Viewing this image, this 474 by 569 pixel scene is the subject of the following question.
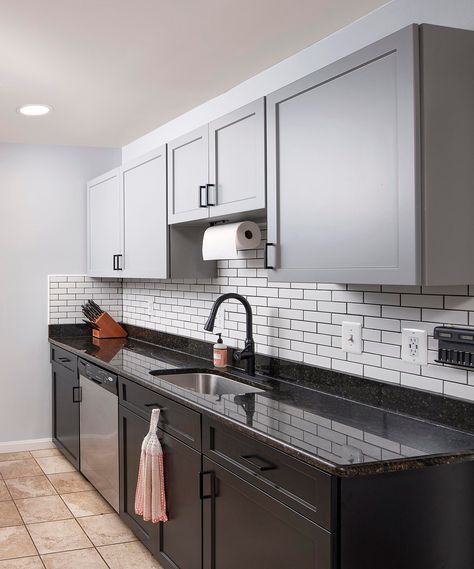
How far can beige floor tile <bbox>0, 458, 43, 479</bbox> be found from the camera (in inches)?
175

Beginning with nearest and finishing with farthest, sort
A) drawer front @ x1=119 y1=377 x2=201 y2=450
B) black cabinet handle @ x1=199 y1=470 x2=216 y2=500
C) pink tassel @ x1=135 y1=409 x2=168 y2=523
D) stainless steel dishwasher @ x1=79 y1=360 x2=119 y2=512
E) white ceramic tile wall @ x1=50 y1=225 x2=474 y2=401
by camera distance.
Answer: white ceramic tile wall @ x1=50 y1=225 x2=474 y2=401
black cabinet handle @ x1=199 y1=470 x2=216 y2=500
drawer front @ x1=119 y1=377 x2=201 y2=450
pink tassel @ x1=135 y1=409 x2=168 y2=523
stainless steel dishwasher @ x1=79 y1=360 x2=119 y2=512

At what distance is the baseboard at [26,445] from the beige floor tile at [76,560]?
1.88 metres

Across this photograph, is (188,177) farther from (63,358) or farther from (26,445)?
(26,445)

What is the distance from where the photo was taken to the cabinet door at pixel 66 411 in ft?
14.4

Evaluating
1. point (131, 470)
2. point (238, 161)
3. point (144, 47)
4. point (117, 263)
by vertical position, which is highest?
point (144, 47)

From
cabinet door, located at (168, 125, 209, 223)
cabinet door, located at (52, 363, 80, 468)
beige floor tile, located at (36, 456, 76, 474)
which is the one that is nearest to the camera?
cabinet door, located at (168, 125, 209, 223)

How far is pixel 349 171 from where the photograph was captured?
2.14 meters

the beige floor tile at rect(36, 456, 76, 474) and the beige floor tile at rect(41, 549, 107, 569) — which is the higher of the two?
the beige floor tile at rect(36, 456, 76, 474)

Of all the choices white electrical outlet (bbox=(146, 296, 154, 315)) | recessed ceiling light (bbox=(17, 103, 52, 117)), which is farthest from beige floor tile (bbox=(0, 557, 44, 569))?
recessed ceiling light (bbox=(17, 103, 52, 117))

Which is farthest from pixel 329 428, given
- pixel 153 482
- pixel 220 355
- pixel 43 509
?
pixel 43 509

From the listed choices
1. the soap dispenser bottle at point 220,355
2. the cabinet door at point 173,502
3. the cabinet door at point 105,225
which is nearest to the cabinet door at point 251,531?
the cabinet door at point 173,502

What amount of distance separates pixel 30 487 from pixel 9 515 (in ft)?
1.52

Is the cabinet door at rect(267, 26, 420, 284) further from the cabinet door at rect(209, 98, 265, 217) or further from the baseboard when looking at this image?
the baseboard

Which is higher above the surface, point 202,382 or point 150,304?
point 150,304
